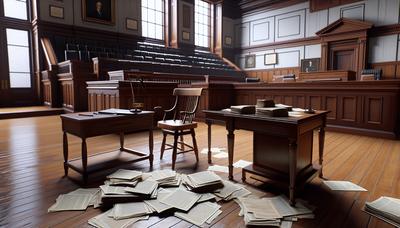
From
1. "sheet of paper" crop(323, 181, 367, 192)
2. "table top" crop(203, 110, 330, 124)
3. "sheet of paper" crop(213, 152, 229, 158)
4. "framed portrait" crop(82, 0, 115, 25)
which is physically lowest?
"sheet of paper" crop(323, 181, 367, 192)

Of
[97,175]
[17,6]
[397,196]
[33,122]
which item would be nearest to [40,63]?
[17,6]

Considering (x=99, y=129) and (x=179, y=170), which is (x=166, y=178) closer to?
(x=179, y=170)

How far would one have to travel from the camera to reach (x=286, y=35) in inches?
410

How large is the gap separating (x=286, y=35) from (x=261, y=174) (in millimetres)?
9542

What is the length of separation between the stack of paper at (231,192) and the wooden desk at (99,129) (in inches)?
36.1

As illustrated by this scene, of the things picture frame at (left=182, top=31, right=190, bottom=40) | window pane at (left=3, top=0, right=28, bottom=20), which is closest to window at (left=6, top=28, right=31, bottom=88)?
window pane at (left=3, top=0, right=28, bottom=20)

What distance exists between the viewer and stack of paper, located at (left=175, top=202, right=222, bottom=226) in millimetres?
1615

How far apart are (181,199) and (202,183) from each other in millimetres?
231

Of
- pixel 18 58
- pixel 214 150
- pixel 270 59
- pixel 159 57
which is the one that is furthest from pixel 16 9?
pixel 270 59

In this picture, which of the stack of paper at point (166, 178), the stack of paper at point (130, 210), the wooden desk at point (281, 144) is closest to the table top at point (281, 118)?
the wooden desk at point (281, 144)

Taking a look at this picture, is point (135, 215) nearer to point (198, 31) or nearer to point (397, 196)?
point (397, 196)

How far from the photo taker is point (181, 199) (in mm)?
1857

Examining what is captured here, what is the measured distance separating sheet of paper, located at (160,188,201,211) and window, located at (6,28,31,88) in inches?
284

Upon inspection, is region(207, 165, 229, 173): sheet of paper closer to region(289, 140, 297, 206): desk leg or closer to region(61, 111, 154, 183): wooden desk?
region(61, 111, 154, 183): wooden desk
